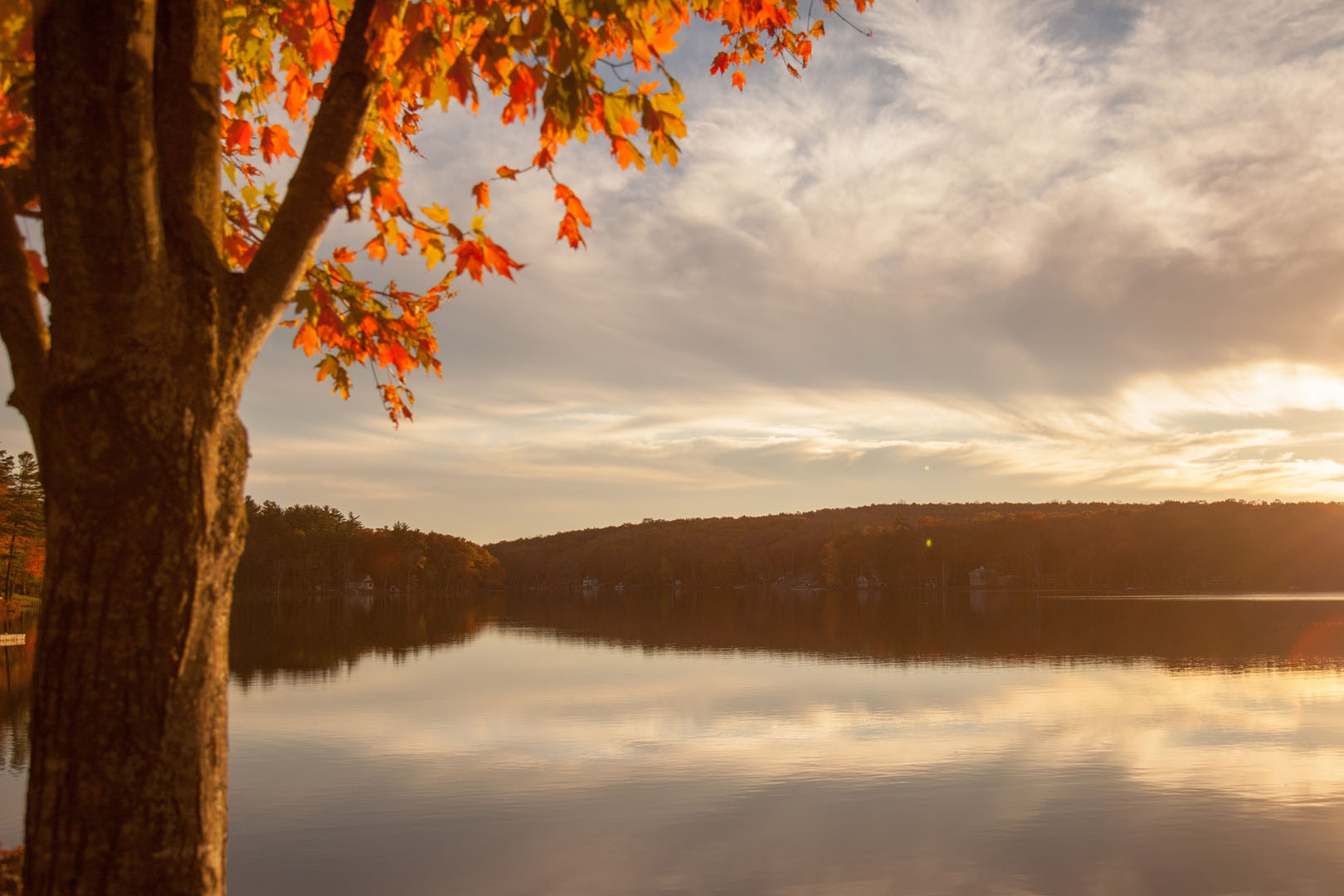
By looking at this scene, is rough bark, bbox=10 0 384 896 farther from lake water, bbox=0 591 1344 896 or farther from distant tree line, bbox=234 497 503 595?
distant tree line, bbox=234 497 503 595

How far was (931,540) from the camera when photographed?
6358 inches

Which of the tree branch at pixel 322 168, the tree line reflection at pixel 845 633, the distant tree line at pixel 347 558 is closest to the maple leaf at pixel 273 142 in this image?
the tree branch at pixel 322 168

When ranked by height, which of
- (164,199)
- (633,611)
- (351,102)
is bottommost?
(633,611)

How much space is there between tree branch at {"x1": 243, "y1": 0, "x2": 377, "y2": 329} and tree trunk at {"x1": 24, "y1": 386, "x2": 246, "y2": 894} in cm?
65

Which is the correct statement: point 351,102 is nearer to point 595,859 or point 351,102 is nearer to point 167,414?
point 167,414

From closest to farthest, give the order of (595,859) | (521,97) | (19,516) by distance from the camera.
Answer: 1. (521,97)
2. (595,859)
3. (19,516)

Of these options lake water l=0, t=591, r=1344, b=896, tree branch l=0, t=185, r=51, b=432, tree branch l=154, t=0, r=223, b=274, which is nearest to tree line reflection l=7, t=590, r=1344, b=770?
lake water l=0, t=591, r=1344, b=896

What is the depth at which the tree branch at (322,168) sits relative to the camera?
346 centimetres

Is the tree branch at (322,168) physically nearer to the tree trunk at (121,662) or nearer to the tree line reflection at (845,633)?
the tree trunk at (121,662)

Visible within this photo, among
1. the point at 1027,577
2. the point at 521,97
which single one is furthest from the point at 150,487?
the point at 1027,577

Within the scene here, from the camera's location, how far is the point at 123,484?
2.92 metres

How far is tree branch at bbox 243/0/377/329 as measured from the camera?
3459 mm

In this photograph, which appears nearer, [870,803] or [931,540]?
[870,803]

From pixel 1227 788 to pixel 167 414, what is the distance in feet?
68.5
